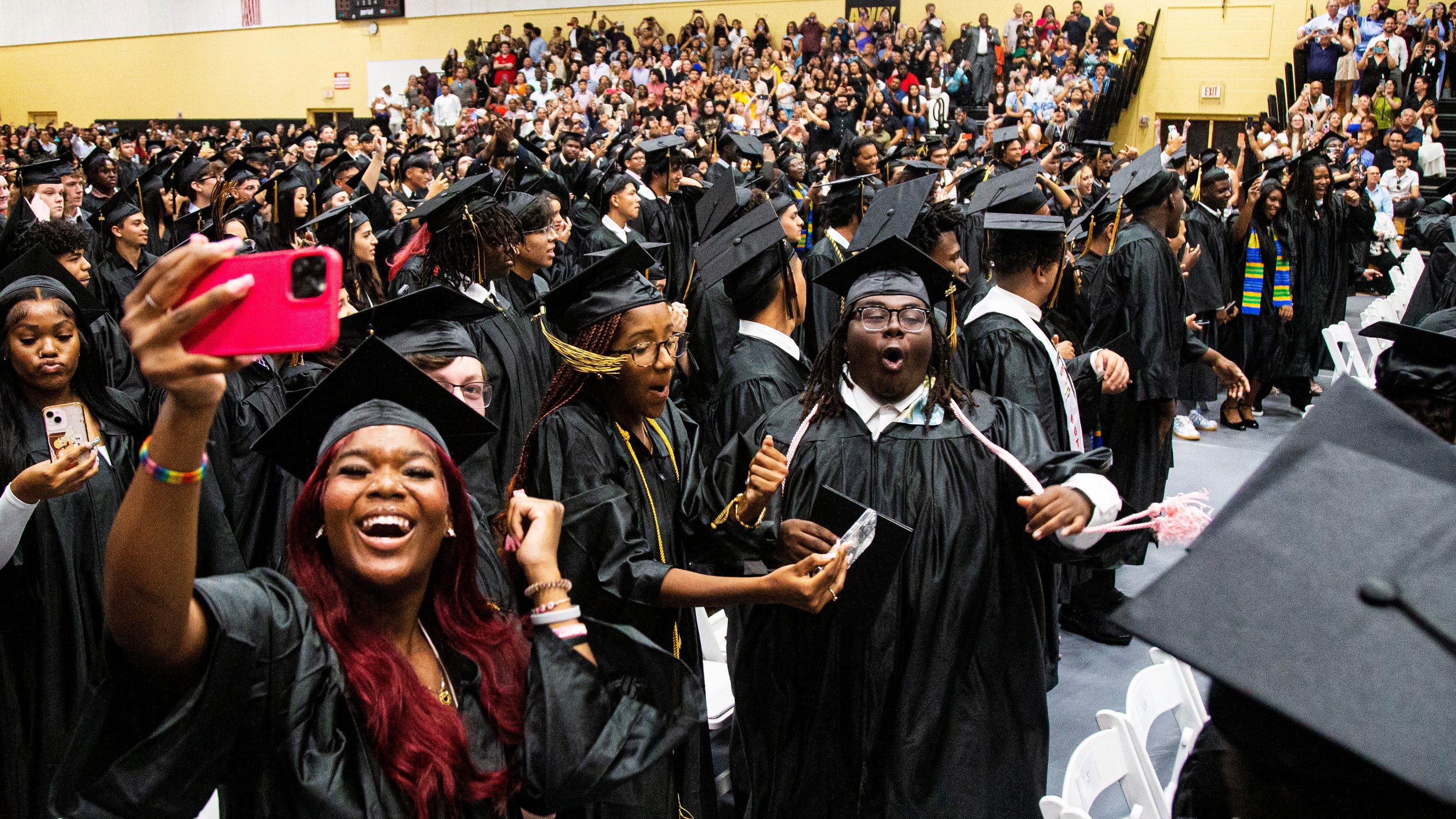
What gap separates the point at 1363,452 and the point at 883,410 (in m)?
1.48

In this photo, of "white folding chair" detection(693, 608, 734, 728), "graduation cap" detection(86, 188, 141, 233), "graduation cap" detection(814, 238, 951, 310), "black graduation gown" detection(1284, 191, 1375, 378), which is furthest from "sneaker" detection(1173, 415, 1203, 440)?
"graduation cap" detection(86, 188, 141, 233)

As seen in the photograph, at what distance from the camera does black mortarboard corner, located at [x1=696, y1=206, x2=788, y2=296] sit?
12.6 feet

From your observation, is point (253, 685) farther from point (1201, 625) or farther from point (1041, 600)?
point (1041, 600)

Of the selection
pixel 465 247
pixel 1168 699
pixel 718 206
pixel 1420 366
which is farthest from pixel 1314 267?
pixel 465 247

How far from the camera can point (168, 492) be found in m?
1.32

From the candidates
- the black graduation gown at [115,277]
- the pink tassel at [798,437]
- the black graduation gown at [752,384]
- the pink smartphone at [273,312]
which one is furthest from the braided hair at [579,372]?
the black graduation gown at [115,277]

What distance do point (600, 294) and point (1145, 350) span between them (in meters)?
3.58

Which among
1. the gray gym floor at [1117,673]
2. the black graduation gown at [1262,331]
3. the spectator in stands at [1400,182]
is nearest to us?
the gray gym floor at [1117,673]

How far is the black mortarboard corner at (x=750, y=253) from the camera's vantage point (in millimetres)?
3850

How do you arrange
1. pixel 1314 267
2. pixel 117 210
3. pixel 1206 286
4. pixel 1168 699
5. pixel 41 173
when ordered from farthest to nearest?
pixel 1314 267 < pixel 41 173 < pixel 1206 286 < pixel 117 210 < pixel 1168 699

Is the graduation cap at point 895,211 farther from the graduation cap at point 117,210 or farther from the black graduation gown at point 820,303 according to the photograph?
the graduation cap at point 117,210

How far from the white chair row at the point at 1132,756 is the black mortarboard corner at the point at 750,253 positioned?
1730mm

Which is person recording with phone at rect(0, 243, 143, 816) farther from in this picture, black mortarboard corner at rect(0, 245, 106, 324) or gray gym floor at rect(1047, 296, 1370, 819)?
gray gym floor at rect(1047, 296, 1370, 819)

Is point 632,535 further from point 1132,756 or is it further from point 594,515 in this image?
point 1132,756
